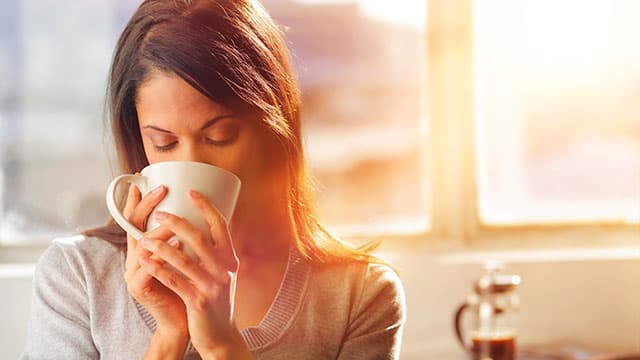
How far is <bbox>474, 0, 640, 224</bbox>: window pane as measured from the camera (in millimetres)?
1229

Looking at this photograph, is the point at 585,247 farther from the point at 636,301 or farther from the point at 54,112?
the point at 54,112

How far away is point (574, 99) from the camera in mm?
1253

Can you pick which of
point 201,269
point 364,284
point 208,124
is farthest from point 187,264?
point 364,284

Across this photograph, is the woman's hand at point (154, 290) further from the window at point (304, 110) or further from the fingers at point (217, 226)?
the window at point (304, 110)

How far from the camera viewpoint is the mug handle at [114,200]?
1.41 feet

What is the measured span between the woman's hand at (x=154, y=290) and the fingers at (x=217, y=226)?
18 mm

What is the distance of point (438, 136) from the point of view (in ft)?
3.88

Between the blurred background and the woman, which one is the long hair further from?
the blurred background

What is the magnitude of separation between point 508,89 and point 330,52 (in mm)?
271

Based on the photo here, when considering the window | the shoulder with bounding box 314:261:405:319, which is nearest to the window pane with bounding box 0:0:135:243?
the window

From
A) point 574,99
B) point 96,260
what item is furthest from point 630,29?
point 96,260

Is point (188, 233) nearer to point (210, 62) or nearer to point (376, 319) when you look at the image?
point (210, 62)

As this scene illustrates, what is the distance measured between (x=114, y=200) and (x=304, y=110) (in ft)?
2.29

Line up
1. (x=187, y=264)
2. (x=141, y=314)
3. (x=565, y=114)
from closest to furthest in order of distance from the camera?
(x=187, y=264) → (x=141, y=314) → (x=565, y=114)
